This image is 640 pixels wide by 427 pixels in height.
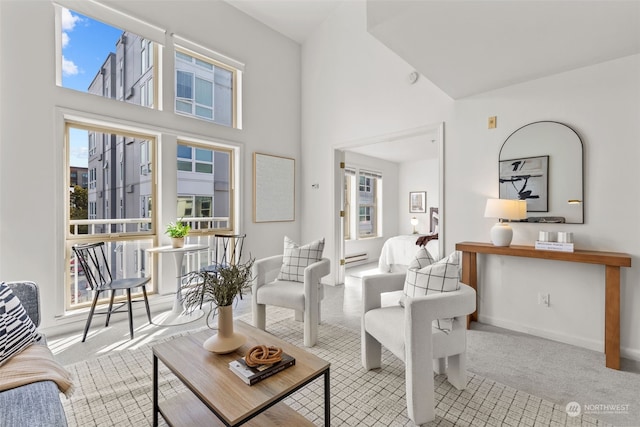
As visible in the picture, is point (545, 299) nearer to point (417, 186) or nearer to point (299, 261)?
point (299, 261)

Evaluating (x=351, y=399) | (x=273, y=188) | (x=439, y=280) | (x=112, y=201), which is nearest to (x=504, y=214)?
(x=439, y=280)

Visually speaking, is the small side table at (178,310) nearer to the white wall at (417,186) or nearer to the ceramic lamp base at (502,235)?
the ceramic lamp base at (502,235)

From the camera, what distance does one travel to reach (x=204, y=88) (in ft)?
13.5

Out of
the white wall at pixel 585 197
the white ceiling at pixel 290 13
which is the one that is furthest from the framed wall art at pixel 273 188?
the white wall at pixel 585 197

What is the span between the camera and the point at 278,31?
189 inches

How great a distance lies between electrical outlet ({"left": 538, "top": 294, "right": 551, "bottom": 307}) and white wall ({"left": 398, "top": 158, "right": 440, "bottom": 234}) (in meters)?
4.71

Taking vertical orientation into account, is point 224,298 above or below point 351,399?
above

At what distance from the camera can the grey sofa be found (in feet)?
3.61

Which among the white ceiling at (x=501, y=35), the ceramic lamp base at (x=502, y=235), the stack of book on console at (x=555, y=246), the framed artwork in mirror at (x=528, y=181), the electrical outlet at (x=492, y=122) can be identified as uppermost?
the white ceiling at (x=501, y=35)

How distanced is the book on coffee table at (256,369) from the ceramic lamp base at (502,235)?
2336mm

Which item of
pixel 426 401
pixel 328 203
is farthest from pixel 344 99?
pixel 426 401

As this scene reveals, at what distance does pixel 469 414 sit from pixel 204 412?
148 cm

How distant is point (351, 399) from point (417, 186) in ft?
21.4

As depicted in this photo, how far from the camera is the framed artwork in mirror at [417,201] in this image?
24.8 ft
